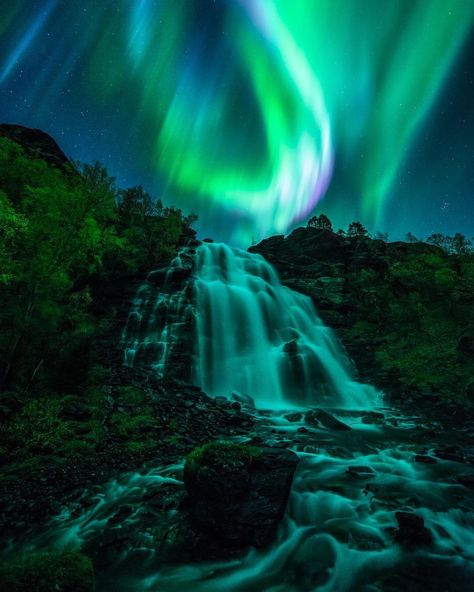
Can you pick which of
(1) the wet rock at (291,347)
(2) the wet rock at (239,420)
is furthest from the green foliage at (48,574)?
(1) the wet rock at (291,347)

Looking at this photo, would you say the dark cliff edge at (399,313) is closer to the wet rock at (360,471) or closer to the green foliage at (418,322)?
the green foliage at (418,322)

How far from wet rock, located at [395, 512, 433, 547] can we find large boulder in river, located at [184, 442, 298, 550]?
216 cm

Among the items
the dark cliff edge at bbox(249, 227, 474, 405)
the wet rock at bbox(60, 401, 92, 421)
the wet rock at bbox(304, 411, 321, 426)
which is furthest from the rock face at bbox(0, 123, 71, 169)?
the wet rock at bbox(304, 411, 321, 426)

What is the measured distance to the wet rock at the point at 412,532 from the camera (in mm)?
5828

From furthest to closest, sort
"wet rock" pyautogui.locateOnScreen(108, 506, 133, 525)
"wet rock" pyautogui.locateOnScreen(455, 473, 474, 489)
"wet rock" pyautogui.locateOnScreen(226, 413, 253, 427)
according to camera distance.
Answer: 1. "wet rock" pyautogui.locateOnScreen(226, 413, 253, 427)
2. "wet rock" pyautogui.locateOnScreen(455, 473, 474, 489)
3. "wet rock" pyautogui.locateOnScreen(108, 506, 133, 525)

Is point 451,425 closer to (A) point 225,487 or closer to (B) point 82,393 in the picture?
(A) point 225,487

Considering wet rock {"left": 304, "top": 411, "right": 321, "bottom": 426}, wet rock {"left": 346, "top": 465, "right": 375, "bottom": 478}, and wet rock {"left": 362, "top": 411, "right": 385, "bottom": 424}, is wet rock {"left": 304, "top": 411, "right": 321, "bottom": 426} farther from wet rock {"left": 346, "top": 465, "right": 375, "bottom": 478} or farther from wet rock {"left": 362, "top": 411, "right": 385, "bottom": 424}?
wet rock {"left": 346, "top": 465, "right": 375, "bottom": 478}

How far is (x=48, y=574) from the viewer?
120 inches

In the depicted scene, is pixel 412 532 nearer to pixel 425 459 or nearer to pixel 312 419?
pixel 425 459

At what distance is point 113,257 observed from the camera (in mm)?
27188

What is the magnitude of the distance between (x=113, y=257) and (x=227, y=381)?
15.1 meters

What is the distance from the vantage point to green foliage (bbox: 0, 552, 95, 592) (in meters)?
2.90

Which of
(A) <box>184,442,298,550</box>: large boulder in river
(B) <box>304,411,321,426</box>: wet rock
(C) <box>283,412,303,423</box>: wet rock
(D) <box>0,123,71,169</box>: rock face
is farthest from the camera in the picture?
(D) <box>0,123,71,169</box>: rock face

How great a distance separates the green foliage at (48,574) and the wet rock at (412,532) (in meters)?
5.46
